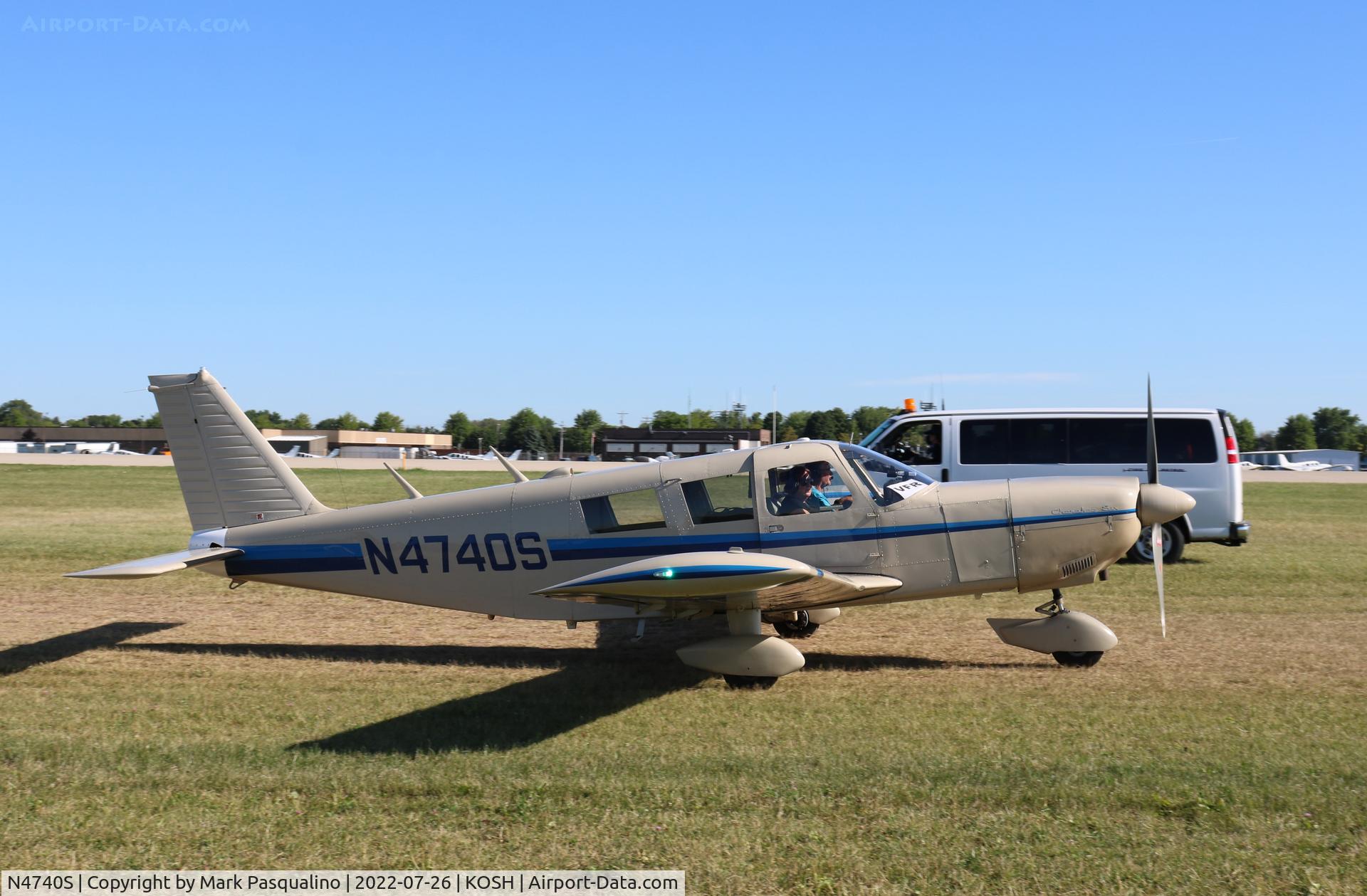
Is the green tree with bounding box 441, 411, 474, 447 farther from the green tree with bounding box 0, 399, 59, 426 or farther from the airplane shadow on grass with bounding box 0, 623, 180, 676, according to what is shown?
the airplane shadow on grass with bounding box 0, 623, 180, 676

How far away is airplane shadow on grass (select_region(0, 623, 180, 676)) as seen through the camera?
29.1 feet

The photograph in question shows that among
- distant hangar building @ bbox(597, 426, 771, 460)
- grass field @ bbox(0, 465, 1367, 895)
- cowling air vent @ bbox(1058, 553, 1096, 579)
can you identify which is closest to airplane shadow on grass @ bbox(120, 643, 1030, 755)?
grass field @ bbox(0, 465, 1367, 895)

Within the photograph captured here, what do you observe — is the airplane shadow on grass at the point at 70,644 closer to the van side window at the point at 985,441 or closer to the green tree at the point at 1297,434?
the van side window at the point at 985,441

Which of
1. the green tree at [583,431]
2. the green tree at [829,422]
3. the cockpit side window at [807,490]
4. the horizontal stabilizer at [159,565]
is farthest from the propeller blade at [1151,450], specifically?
the green tree at [583,431]

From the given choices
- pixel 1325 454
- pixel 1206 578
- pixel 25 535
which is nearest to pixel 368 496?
pixel 25 535

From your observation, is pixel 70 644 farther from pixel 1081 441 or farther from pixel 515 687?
pixel 1081 441

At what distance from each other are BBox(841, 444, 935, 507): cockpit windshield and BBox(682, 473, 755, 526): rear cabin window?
926 mm

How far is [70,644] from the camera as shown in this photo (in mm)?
9602

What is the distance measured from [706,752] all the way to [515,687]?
2.44m

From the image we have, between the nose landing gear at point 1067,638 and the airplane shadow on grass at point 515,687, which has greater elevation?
the nose landing gear at point 1067,638

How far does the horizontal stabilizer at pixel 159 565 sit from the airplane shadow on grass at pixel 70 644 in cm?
95

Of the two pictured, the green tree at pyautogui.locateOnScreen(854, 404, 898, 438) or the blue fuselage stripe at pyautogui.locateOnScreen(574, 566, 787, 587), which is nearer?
the blue fuselage stripe at pyautogui.locateOnScreen(574, 566, 787, 587)

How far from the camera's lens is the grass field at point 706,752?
459 cm

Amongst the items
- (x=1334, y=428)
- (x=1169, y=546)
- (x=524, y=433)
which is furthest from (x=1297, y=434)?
(x=1169, y=546)
